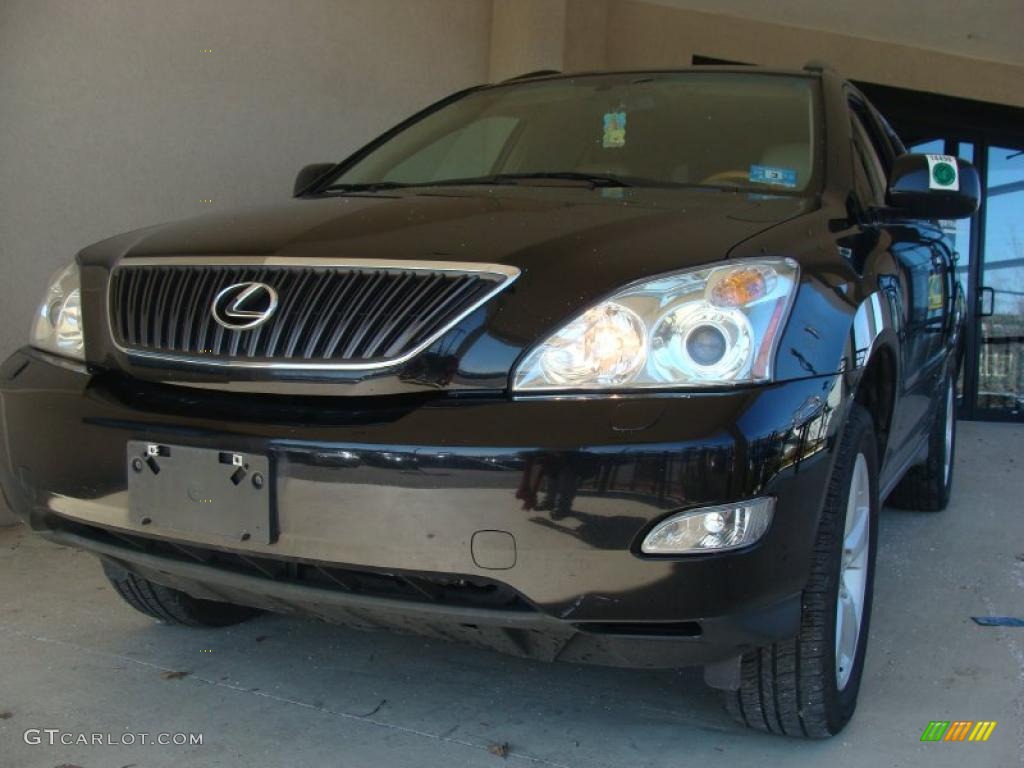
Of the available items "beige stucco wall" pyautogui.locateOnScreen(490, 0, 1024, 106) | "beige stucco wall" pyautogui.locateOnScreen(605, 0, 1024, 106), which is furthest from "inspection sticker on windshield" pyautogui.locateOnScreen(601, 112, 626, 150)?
"beige stucco wall" pyautogui.locateOnScreen(605, 0, 1024, 106)

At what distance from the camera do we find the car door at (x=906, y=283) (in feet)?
8.50

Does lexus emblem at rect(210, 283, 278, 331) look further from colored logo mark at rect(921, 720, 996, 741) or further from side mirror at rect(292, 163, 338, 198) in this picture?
colored logo mark at rect(921, 720, 996, 741)

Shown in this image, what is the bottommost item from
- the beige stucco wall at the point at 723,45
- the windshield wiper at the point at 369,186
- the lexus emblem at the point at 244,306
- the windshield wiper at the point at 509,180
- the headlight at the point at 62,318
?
the headlight at the point at 62,318

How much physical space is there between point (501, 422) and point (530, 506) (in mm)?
148

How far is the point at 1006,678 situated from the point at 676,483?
4.87ft

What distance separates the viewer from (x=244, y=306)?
1.93m

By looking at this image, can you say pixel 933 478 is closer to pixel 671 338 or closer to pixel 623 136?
pixel 623 136

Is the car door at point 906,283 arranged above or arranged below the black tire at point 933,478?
above

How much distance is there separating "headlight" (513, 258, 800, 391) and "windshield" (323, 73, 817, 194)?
30.8 inches

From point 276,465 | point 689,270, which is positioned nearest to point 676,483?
point 689,270

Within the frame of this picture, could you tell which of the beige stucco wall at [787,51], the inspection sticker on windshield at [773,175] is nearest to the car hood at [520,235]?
the inspection sticker on windshield at [773,175]

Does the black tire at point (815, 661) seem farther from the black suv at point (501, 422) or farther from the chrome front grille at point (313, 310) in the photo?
the chrome front grille at point (313, 310)

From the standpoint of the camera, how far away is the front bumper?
1.64 m

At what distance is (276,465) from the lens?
1.76 m
